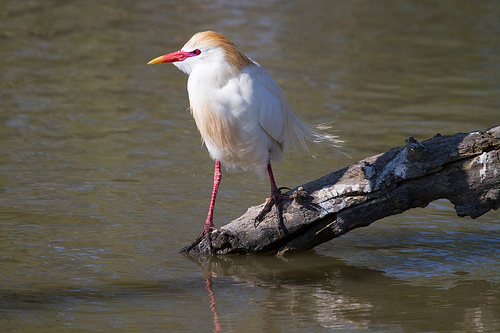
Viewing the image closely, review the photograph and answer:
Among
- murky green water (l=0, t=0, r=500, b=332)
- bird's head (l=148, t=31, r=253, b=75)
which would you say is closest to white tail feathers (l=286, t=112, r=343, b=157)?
bird's head (l=148, t=31, r=253, b=75)

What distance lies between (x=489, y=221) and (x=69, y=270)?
4676mm

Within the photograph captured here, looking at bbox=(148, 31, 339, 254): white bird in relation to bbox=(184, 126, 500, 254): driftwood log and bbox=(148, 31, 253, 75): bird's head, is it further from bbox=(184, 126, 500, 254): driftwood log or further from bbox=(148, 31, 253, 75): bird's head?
bbox=(184, 126, 500, 254): driftwood log

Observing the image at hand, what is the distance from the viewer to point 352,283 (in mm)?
6219

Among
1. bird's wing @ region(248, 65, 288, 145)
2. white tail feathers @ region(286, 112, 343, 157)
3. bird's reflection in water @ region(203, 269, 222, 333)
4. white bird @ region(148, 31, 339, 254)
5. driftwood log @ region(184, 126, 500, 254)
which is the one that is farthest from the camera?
white tail feathers @ region(286, 112, 343, 157)

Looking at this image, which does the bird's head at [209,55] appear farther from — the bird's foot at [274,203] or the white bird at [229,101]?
the bird's foot at [274,203]

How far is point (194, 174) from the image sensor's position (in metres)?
9.04

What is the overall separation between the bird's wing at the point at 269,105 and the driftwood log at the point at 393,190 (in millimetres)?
690

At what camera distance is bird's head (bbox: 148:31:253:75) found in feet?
20.1

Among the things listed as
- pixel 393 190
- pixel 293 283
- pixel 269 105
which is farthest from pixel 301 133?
pixel 293 283

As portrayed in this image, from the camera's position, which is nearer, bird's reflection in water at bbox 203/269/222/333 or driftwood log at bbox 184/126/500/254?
bird's reflection in water at bbox 203/269/222/333

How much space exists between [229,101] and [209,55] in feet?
1.55

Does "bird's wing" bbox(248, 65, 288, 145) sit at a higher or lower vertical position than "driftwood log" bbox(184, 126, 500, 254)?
higher

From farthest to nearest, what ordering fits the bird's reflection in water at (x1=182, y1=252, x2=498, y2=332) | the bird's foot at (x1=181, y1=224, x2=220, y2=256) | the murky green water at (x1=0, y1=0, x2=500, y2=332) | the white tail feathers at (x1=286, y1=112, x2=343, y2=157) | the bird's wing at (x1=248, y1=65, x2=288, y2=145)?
the white tail feathers at (x1=286, y1=112, x2=343, y2=157), the bird's foot at (x1=181, y1=224, x2=220, y2=256), the bird's wing at (x1=248, y1=65, x2=288, y2=145), the murky green water at (x1=0, y1=0, x2=500, y2=332), the bird's reflection in water at (x1=182, y1=252, x2=498, y2=332)

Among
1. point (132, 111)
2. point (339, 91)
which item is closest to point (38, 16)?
point (132, 111)
